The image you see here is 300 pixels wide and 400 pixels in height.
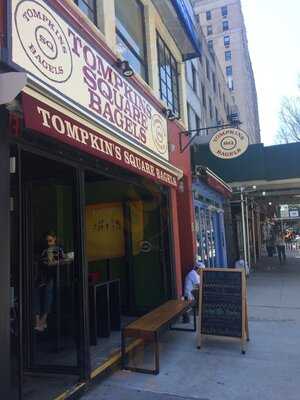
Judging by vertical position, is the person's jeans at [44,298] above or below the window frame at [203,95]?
below

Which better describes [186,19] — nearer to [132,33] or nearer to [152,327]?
[132,33]

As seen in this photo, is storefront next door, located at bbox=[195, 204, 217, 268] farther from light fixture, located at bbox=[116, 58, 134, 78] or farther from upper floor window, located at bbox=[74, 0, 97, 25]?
upper floor window, located at bbox=[74, 0, 97, 25]

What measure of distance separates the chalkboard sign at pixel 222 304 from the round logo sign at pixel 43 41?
370 cm

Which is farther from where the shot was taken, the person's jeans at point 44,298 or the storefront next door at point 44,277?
the person's jeans at point 44,298

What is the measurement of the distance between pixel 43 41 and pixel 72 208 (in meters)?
1.87

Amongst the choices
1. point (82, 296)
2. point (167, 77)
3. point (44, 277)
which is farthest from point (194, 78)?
point (82, 296)

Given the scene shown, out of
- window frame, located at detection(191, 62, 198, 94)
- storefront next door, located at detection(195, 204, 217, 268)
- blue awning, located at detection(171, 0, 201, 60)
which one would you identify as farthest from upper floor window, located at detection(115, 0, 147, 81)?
window frame, located at detection(191, 62, 198, 94)

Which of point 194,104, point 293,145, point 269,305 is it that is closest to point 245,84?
point 194,104

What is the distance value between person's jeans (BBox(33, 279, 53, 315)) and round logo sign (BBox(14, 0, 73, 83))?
271 centimetres

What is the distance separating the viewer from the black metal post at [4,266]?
344cm

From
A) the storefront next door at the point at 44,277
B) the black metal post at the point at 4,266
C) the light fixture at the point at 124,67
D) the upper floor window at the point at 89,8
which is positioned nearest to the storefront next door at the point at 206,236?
the storefront next door at the point at 44,277

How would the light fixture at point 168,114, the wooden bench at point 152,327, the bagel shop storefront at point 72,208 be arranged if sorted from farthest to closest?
the light fixture at point 168,114
the wooden bench at point 152,327
the bagel shop storefront at point 72,208

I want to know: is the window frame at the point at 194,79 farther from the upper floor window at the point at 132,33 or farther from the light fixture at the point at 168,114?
the upper floor window at the point at 132,33

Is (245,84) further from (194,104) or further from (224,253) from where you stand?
(224,253)
